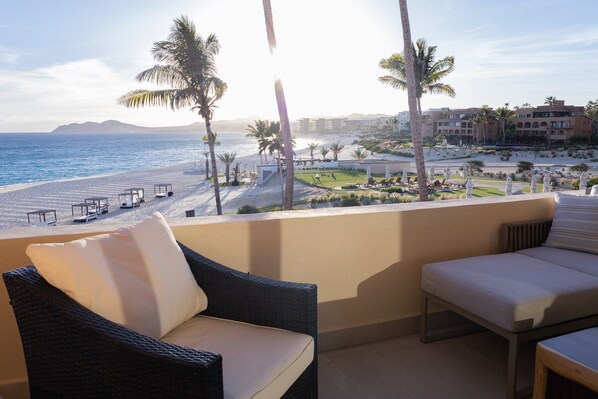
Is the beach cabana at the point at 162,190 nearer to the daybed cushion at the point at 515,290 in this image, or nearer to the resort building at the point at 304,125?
the daybed cushion at the point at 515,290

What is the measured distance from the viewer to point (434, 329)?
2.59 metres

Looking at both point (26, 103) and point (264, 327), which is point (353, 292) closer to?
point (264, 327)

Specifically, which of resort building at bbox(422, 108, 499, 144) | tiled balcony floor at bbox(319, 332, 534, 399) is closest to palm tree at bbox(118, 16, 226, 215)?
tiled balcony floor at bbox(319, 332, 534, 399)

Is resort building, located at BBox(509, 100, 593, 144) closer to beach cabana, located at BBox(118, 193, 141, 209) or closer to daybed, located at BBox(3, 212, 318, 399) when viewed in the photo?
beach cabana, located at BBox(118, 193, 141, 209)

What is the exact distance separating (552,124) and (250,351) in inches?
1851

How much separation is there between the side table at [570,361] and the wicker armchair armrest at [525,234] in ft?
3.94

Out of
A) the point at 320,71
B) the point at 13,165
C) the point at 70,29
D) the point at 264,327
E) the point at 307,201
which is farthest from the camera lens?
the point at 13,165

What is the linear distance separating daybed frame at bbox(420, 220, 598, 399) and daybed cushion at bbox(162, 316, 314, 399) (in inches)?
35.3

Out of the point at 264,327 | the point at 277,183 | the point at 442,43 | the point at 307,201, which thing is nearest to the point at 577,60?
the point at 442,43

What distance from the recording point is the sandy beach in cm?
2167

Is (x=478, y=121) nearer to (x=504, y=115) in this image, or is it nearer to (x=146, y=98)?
(x=504, y=115)

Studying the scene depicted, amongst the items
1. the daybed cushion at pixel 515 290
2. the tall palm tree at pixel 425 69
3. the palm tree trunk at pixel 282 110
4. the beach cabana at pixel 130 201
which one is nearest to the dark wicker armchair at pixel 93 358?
the daybed cushion at pixel 515 290

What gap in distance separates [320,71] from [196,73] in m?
4.82

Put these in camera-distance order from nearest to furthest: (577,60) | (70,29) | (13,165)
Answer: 1. (577,60)
2. (70,29)
3. (13,165)
